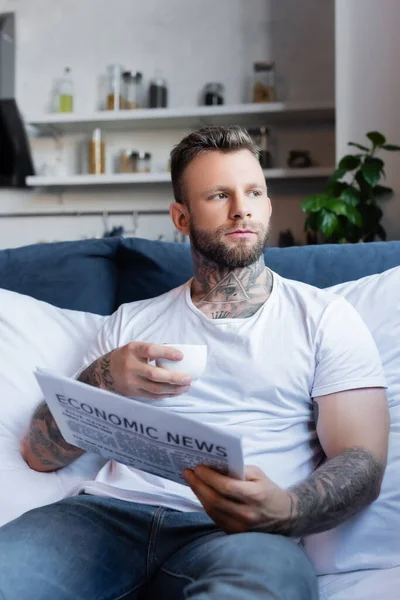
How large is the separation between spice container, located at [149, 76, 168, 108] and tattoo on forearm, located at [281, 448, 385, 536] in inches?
114

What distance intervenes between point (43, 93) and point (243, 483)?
11.2ft

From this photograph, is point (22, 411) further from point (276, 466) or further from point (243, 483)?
point (243, 483)

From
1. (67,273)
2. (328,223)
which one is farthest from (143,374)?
(328,223)

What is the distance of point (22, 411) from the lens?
53.6 inches

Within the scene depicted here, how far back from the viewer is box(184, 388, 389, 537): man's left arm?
32.3 inches

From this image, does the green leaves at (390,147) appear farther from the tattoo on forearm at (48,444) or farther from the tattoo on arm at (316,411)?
the tattoo on forearm at (48,444)

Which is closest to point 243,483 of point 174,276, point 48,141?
point 174,276

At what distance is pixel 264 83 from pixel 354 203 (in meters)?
1.21

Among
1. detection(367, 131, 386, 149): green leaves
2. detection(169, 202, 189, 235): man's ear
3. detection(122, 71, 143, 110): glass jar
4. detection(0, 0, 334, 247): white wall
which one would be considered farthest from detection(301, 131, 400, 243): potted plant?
detection(122, 71, 143, 110): glass jar

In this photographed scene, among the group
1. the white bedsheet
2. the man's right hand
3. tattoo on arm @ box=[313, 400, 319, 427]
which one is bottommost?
the white bedsheet

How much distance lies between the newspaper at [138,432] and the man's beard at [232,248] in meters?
0.46

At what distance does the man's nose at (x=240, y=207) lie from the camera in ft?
4.09

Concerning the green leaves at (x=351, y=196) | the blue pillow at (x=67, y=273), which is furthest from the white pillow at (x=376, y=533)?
the green leaves at (x=351, y=196)

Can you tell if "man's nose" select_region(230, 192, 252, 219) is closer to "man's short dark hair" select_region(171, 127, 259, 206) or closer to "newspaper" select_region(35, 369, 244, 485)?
"man's short dark hair" select_region(171, 127, 259, 206)
